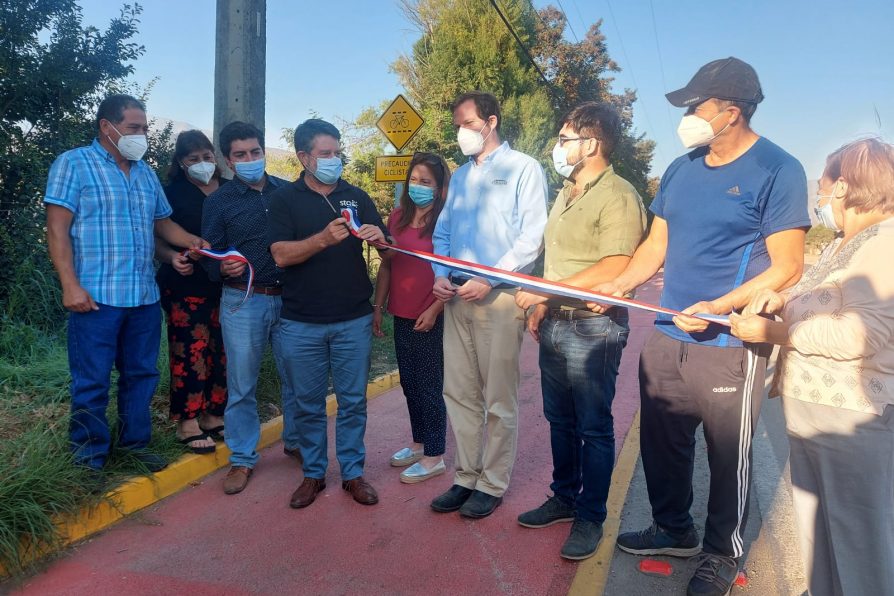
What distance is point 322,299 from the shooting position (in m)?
3.52

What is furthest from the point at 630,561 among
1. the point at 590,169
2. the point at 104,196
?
the point at 104,196

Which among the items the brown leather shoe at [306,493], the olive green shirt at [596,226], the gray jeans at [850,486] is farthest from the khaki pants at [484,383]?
the gray jeans at [850,486]

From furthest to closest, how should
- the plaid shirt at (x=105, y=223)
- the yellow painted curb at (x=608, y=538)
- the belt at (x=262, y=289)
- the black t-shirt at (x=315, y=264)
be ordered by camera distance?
the belt at (x=262, y=289)
the black t-shirt at (x=315, y=264)
the plaid shirt at (x=105, y=223)
the yellow painted curb at (x=608, y=538)

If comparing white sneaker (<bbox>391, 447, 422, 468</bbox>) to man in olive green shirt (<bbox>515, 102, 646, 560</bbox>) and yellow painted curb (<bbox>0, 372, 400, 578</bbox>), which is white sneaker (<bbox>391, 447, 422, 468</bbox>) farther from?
man in olive green shirt (<bbox>515, 102, 646, 560</bbox>)

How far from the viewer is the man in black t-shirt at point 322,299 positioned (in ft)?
11.4

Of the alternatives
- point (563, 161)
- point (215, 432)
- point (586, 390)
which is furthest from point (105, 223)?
point (586, 390)

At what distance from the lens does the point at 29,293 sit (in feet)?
19.5

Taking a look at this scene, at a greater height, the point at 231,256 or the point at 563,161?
the point at 563,161

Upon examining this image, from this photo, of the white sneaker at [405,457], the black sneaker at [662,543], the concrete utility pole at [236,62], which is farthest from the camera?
the concrete utility pole at [236,62]

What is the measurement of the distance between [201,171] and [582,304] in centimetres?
265

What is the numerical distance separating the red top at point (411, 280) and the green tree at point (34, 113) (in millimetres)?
4010

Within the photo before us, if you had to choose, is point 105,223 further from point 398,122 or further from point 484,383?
point 398,122

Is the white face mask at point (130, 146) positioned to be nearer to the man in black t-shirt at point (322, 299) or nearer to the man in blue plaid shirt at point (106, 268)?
the man in blue plaid shirt at point (106, 268)

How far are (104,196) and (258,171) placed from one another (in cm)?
88
